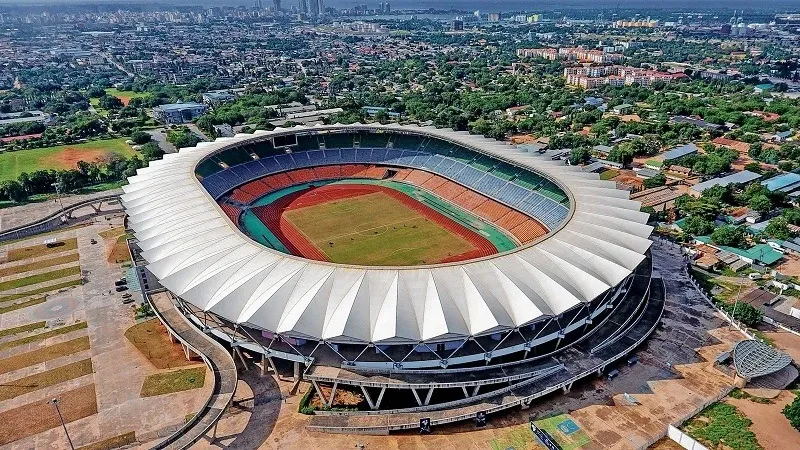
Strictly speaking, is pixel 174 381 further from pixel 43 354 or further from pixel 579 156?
pixel 579 156

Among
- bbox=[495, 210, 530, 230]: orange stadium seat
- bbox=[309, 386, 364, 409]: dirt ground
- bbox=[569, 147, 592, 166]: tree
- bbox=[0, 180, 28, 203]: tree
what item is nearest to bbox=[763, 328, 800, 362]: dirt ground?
bbox=[495, 210, 530, 230]: orange stadium seat

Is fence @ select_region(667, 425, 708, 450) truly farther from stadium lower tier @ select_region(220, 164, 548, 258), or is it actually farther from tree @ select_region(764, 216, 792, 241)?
tree @ select_region(764, 216, 792, 241)

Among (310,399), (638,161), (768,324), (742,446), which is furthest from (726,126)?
(310,399)

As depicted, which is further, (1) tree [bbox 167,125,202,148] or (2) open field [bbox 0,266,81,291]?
(1) tree [bbox 167,125,202,148]

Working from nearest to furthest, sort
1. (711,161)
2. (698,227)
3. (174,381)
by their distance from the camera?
(174,381) < (698,227) < (711,161)

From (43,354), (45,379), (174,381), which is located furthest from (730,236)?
(43,354)

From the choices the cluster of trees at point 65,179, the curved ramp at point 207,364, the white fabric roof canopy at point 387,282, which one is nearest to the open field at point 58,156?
the cluster of trees at point 65,179
